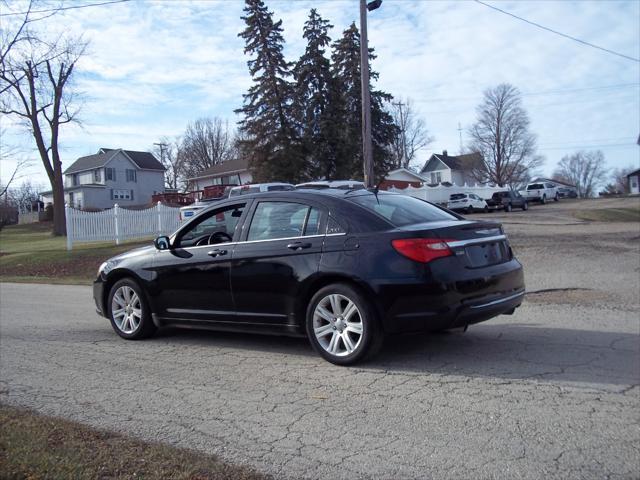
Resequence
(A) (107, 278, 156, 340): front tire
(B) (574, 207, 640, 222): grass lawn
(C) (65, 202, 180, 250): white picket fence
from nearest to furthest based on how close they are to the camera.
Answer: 1. (A) (107, 278, 156, 340): front tire
2. (B) (574, 207, 640, 222): grass lawn
3. (C) (65, 202, 180, 250): white picket fence

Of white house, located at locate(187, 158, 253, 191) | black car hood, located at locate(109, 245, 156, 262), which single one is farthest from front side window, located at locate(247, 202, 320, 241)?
white house, located at locate(187, 158, 253, 191)

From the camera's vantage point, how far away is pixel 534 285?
995 centimetres

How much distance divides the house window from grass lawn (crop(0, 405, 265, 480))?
7047cm

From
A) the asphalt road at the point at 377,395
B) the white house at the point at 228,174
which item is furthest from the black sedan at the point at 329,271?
the white house at the point at 228,174

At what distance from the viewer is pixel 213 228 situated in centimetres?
651

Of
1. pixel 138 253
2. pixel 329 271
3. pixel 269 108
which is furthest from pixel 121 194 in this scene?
pixel 329 271

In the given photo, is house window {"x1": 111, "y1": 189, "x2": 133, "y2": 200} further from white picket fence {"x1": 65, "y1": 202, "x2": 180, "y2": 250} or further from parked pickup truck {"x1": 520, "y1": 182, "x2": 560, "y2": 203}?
white picket fence {"x1": 65, "y1": 202, "x2": 180, "y2": 250}

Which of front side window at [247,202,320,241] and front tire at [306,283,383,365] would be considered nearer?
front tire at [306,283,383,365]

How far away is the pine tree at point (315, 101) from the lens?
121ft

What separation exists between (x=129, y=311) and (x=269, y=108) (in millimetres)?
31074

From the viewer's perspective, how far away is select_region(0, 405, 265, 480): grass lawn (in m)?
3.17

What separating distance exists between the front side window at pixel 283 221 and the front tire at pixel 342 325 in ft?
2.26

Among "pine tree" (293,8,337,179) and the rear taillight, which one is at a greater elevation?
"pine tree" (293,8,337,179)

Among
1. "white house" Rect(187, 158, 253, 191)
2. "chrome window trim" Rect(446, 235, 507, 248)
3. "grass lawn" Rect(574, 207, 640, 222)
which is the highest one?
"white house" Rect(187, 158, 253, 191)
